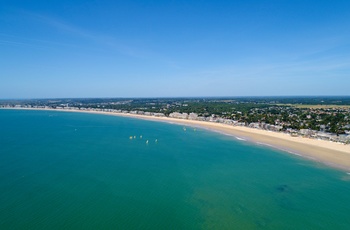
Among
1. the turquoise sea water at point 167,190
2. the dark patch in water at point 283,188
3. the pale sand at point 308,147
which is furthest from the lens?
the pale sand at point 308,147

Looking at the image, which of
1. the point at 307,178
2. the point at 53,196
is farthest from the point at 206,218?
the point at 307,178

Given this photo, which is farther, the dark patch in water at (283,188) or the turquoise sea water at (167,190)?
the dark patch in water at (283,188)

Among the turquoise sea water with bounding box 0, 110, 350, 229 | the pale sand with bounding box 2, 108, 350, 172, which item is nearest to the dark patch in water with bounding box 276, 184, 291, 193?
the turquoise sea water with bounding box 0, 110, 350, 229

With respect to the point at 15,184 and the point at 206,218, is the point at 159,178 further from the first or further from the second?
the point at 15,184

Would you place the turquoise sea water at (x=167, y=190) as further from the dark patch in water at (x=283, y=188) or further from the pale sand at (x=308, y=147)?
the pale sand at (x=308, y=147)

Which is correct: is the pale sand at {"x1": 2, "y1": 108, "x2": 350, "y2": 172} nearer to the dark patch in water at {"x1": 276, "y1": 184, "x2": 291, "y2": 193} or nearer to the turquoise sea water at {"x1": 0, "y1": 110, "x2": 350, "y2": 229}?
the turquoise sea water at {"x1": 0, "y1": 110, "x2": 350, "y2": 229}

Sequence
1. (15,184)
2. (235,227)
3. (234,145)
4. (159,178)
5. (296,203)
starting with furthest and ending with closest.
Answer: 1. (234,145)
2. (159,178)
3. (15,184)
4. (296,203)
5. (235,227)

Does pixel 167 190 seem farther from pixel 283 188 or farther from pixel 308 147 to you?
pixel 308 147

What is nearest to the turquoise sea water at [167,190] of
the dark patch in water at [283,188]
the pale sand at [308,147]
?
the dark patch in water at [283,188]
